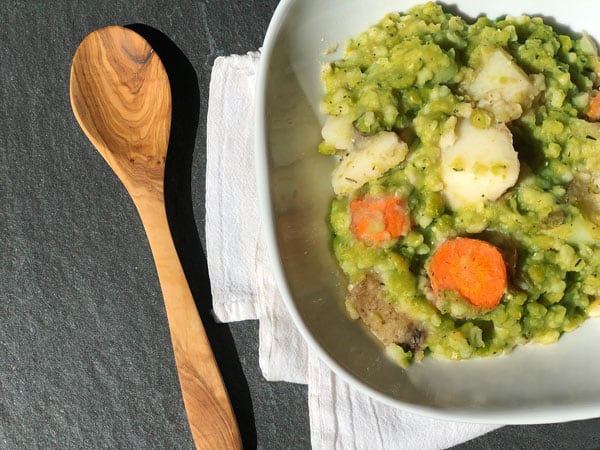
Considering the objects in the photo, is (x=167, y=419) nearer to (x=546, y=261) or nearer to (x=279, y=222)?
(x=279, y=222)

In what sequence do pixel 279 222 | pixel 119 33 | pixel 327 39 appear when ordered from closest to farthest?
pixel 279 222 → pixel 327 39 → pixel 119 33

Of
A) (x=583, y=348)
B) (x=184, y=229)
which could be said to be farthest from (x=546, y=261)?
(x=184, y=229)

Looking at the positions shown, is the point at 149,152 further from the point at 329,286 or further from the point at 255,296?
the point at 329,286

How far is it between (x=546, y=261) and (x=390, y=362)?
40 centimetres

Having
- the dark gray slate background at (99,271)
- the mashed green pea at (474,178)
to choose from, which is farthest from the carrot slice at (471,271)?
the dark gray slate background at (99,271)

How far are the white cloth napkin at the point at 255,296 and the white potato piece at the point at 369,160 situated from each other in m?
0.38

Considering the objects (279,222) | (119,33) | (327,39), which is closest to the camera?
(279,222)

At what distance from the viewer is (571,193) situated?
1.21m

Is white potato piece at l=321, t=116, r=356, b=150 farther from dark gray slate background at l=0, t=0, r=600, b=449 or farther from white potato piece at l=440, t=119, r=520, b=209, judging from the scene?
dark gray slate background at l=0, t=0, r=600, b=449

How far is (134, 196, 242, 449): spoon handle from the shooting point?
151 centimetres

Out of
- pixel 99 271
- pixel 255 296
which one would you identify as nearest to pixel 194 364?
pixel 255 296

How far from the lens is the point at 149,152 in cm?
155

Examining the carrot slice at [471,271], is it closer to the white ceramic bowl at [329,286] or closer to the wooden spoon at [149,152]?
the white ceramic bowl at [329,286]

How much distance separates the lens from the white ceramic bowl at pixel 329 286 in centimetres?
119
